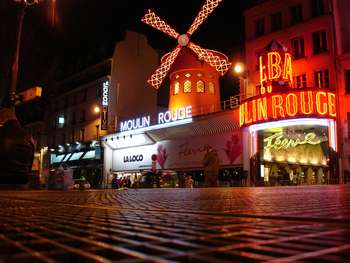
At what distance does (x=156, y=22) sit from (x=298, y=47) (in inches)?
598

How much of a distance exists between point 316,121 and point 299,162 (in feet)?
29.6

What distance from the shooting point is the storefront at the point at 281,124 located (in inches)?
868

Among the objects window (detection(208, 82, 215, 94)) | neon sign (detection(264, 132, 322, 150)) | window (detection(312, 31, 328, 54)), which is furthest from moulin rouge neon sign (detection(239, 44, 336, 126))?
window (detection(208, 82, 215, 94))

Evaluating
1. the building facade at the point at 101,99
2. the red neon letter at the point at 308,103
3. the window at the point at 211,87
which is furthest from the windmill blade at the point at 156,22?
the red neon letter at the point at 308,103

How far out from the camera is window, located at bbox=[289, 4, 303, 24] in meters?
25.6

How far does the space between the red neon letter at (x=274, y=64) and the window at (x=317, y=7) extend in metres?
3.60

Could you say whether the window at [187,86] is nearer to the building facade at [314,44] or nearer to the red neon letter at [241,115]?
the building facade at [314,44]

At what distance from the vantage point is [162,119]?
31.6 meters

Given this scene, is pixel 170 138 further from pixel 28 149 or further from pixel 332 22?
pixel 28 149

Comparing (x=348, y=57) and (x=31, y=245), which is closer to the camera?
(x=31, y=245)

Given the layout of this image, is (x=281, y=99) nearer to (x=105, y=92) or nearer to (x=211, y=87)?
(x=211, y=87)

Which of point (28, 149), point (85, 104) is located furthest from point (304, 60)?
point (85, 104)

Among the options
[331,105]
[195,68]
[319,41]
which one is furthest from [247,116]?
[195,68]

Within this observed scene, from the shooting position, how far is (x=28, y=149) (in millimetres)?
5961
